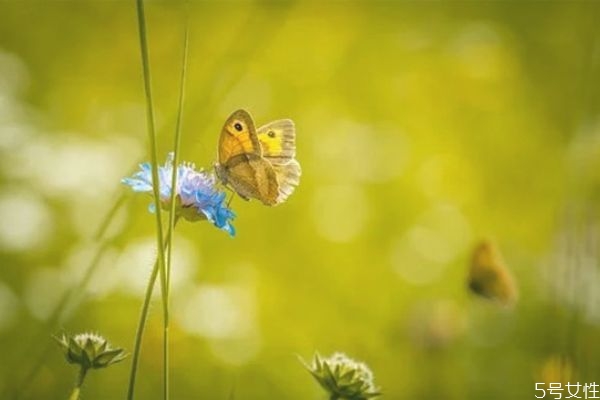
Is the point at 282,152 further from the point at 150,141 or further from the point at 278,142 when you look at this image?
the point at 150,141

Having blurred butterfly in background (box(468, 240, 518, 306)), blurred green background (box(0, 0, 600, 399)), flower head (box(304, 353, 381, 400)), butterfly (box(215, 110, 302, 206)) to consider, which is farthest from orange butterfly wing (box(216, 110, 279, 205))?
blurred green background (box(0, 0, 600, 399))

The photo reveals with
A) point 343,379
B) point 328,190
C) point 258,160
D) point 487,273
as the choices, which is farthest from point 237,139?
point 328,190

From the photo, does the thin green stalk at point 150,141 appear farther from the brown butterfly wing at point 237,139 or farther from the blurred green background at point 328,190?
the blurred green background at point 328,190

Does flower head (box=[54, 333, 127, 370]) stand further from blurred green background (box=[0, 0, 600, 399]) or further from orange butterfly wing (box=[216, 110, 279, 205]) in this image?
blurred green background (box=[0, 0, 600, 399])

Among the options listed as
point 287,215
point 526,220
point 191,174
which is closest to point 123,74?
point 287,215

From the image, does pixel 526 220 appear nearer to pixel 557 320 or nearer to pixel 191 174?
pixel 557 320

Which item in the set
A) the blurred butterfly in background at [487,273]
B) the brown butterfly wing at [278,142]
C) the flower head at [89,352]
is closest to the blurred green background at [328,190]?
the blurred butterfly in background at [487,273]
